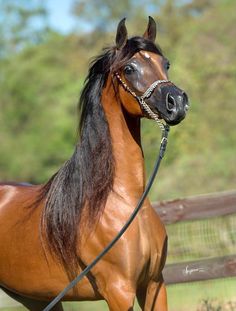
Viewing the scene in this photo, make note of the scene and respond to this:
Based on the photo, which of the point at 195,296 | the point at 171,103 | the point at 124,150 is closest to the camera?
Answer: the point at 171,103

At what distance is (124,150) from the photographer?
14.6 feet

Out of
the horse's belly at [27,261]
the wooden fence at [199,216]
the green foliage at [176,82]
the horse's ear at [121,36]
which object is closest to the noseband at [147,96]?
the horse's ear at [121,36]

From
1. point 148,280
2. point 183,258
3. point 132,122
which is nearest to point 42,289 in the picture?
point 148,280

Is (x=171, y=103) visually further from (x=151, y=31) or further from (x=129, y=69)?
(x=151, y=31)

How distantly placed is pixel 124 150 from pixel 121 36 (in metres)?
0.71

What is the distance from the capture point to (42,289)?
15.8 feet

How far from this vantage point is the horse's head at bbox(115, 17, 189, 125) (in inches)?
162

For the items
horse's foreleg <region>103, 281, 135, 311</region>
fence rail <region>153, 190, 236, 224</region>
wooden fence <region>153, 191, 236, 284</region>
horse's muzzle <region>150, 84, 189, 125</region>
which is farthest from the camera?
fence rail <region>153, 190, 236, 224</region>

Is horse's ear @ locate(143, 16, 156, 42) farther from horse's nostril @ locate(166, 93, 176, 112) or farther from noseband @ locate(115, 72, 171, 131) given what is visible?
horse's nostril @ locate(166, 93, 176, 112)

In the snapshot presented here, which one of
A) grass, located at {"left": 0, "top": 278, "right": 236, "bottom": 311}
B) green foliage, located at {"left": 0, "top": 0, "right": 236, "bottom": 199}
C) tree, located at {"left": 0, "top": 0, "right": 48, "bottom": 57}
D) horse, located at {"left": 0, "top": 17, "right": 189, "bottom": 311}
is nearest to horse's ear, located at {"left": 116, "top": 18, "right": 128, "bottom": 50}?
horse, located at {"left": 0, "top": 17, "right": 189, "bottom": 311}

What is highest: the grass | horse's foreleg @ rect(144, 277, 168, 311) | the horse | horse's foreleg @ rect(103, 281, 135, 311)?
the horse

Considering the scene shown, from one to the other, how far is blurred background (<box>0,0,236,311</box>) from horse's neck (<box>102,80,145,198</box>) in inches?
86.0

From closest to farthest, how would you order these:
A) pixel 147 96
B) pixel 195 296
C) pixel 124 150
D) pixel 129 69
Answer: pixel 147 96, pixel 129 69, pixel 124 150, pixel 195 296

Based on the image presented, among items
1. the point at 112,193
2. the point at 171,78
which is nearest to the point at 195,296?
the point at 112,193
